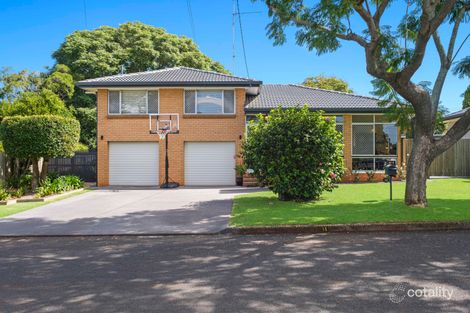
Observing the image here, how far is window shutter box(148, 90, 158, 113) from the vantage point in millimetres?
19250

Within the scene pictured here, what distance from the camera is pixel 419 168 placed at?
971 cm

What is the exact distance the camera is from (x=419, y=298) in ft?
13.6

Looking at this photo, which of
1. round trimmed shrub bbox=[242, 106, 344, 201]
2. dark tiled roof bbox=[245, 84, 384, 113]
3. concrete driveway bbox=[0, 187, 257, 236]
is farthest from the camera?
dark tiled roof bbox=[245, 84, 384, 113]

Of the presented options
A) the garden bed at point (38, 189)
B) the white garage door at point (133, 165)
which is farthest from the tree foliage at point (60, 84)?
the garden bed at point (38, 189)

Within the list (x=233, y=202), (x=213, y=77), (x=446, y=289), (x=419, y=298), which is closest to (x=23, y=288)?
(x=419, y=298)

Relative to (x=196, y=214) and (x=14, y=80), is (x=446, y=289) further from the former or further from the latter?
(x=14, y=80)

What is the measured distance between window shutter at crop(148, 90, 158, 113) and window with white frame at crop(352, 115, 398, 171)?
31.5 feet

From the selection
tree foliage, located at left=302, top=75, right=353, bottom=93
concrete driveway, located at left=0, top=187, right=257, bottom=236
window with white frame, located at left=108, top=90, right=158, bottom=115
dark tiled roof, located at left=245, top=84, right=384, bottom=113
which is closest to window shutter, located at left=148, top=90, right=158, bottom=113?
window with white frame, located at left=108, top=90, right=158, bottom=115

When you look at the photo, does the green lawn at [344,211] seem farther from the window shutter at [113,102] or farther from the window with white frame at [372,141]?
the window shutter at [113,102]

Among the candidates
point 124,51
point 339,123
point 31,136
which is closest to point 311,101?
point 339,123

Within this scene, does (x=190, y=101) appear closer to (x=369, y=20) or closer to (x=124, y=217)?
(x=124, y=217)

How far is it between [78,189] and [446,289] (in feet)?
49.3

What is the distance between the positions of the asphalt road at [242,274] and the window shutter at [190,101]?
12.3m

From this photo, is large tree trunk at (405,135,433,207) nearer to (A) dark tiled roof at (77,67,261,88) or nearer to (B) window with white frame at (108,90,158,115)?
(A) dark tiled roof at (77,67,261,88)
